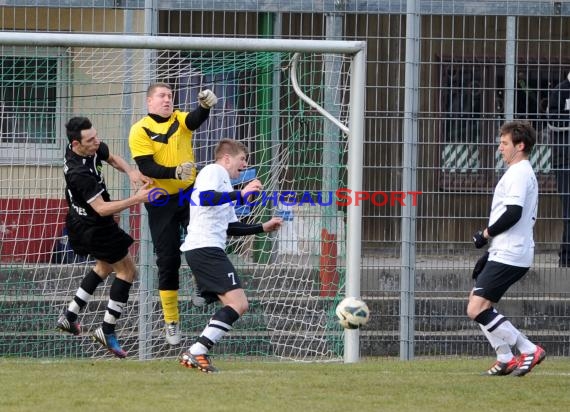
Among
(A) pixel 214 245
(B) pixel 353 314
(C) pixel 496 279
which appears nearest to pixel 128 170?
(A) pixel 214 245

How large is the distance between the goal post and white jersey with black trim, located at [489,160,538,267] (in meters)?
2.32

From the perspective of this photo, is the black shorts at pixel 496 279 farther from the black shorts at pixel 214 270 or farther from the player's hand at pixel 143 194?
the player's hand at pixel 143 194

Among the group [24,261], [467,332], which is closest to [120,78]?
[24,261]

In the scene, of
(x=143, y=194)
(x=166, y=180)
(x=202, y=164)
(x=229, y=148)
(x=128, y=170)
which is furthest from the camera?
(x=202, y=164)

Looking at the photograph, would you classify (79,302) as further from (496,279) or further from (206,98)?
(496,279)

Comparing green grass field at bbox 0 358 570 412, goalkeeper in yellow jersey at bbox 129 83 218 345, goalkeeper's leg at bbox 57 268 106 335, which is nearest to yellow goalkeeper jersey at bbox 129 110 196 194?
goalkeeper in yellow jersey at bbox 129 83 218 345

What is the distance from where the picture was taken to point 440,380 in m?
8.62

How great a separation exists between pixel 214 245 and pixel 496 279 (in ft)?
6.46

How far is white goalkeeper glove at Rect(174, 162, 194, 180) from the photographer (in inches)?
369

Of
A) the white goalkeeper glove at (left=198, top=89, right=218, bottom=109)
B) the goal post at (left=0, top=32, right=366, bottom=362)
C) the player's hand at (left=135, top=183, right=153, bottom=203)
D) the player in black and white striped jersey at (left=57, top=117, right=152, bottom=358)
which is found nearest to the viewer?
the player's hand at (left=135, top=183, right=153, bottom=203)

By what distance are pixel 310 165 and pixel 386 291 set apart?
133 centimetres

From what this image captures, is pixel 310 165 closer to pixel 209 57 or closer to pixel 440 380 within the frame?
pixel 209 57

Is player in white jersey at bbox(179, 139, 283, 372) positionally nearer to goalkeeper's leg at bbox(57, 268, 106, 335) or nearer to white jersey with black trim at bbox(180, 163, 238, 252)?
white jersey with black trim at bbox(180, 163, 238, 252)

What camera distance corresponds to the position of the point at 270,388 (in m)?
7.98
